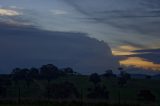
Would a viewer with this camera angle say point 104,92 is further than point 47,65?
No

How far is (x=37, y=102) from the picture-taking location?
39.7m

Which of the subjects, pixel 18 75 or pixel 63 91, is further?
pixel 18 75

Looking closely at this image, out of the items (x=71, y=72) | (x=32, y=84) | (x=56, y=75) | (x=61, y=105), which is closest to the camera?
(x=61, y=105)

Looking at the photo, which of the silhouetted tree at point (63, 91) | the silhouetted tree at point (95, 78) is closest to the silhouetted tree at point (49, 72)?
the silhouetted tree at point (95, 78)

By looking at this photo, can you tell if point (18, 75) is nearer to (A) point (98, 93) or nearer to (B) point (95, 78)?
(B) point (95, 78)

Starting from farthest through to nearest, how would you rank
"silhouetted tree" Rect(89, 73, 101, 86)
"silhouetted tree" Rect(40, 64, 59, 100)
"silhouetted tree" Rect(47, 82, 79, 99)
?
"silhouetted tree" Rect(40, 64, 59, 100) < "silhouetted tree" Rect(89, 73, 101, 86) < "silhouetted tree" Rect(47, 82, 79, 99)

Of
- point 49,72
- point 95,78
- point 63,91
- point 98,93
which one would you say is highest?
point 49,72

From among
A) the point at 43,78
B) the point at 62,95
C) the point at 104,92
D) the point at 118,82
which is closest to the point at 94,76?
the point at 118,82

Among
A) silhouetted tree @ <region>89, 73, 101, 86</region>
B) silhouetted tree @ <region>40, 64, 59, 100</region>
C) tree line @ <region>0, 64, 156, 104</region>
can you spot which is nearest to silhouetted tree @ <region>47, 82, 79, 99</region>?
tree line @ <region>0, 64, 156, 104</region>

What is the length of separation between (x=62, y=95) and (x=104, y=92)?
1225 centimetres

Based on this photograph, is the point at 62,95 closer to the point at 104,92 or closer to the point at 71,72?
the point at 104,92

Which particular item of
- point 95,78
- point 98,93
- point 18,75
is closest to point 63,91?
point 98,93

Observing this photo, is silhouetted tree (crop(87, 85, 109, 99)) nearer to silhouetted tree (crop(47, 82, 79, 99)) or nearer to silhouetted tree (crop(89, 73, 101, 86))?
silhouetted tree (crop(47, 82, 79, 99))

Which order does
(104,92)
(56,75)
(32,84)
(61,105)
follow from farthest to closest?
(56,75) → (32,84) → (104,92) → (61,105)
